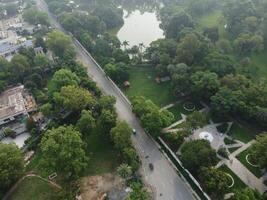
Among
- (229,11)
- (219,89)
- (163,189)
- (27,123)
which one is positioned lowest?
(163,189)

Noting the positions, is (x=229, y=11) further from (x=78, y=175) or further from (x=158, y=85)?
(x=78, y=175)

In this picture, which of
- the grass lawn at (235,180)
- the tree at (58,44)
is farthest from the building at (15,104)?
the grass lawn at (235,180)

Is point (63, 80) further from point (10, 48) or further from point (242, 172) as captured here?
point (242, 172)

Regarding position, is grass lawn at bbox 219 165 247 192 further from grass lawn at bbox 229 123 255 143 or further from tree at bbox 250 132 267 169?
grass lawn at bbox 229 123 255 143

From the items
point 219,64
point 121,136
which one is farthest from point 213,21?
point 121,136

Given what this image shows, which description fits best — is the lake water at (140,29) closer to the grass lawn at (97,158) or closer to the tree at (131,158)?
the grass lawn at (97,158)

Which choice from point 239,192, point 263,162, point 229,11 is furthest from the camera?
point 229,11

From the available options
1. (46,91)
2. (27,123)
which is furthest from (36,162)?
(46,91)
